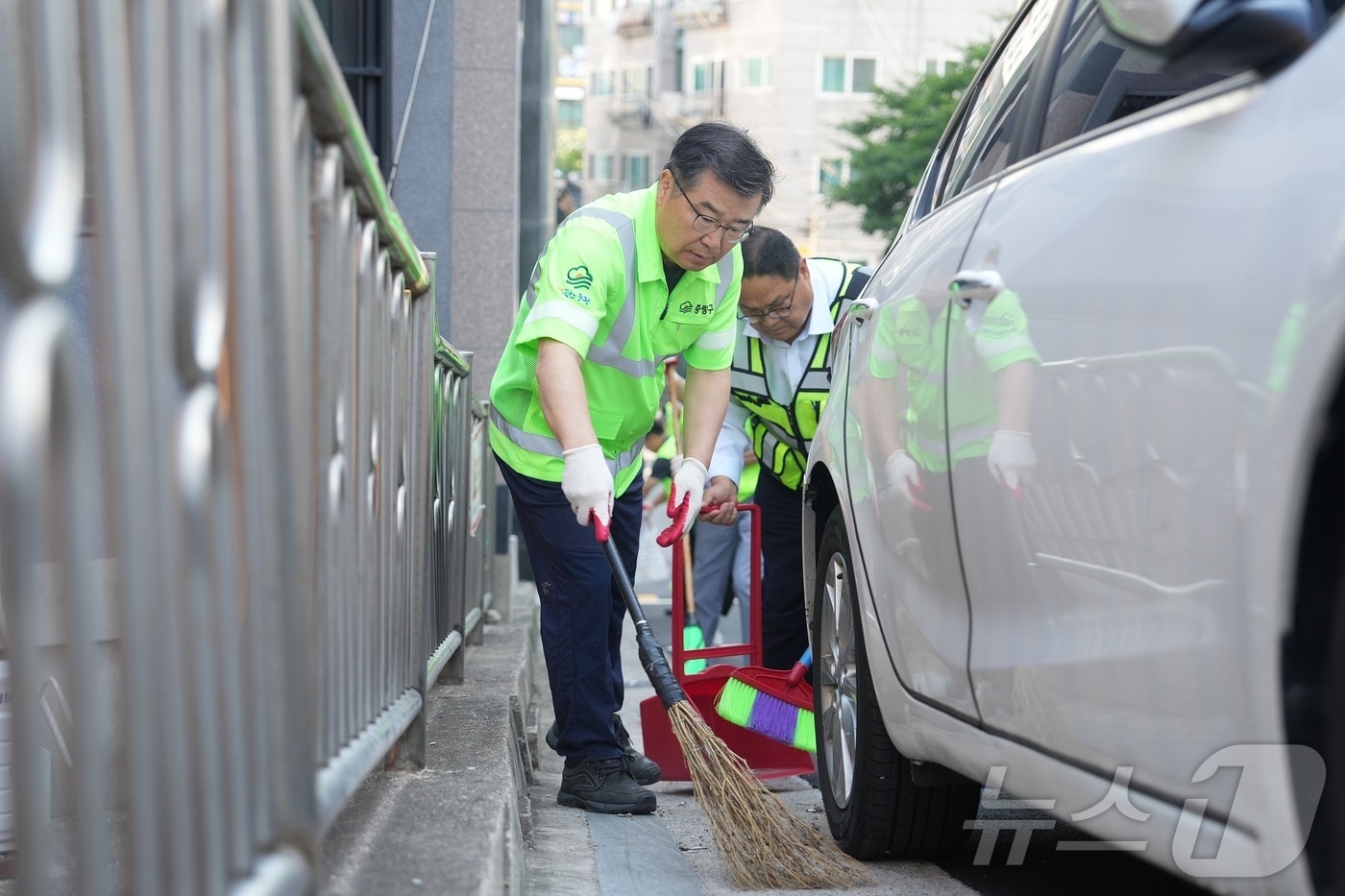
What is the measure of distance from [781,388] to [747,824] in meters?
2.03

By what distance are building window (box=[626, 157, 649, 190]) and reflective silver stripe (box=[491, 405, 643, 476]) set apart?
4931cm

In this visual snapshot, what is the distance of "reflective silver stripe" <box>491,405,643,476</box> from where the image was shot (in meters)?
3.75


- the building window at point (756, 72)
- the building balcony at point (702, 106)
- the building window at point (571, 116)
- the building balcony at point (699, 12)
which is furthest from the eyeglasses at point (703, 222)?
the building window at point (571, 116)

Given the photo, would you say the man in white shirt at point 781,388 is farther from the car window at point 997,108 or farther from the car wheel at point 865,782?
the car window at point 997,108

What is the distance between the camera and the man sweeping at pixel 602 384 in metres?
3.48

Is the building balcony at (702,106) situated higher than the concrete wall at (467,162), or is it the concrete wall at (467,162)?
the building balcony at (702,106)

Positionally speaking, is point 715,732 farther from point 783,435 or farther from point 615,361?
point 783,435

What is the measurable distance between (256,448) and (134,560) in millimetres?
200

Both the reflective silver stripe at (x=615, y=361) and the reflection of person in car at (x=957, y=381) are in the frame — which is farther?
the reflective silver stripe at (x=615, y=361)

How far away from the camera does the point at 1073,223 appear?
1.92m

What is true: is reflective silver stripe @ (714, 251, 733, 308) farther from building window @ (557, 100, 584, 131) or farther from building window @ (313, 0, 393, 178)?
building window @ (557, 100, 584, 131)

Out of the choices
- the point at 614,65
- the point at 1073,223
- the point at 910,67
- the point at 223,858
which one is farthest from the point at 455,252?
the point at 614,65

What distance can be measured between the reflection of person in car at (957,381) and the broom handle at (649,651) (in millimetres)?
1012

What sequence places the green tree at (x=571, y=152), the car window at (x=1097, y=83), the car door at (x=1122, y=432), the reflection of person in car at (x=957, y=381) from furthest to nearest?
the green tree at (x=571, y=152) < the car window at (x=1097, y=83) < the reflection of person in car at (x=957, y=381) < the car door at (x=1122, y=432)
